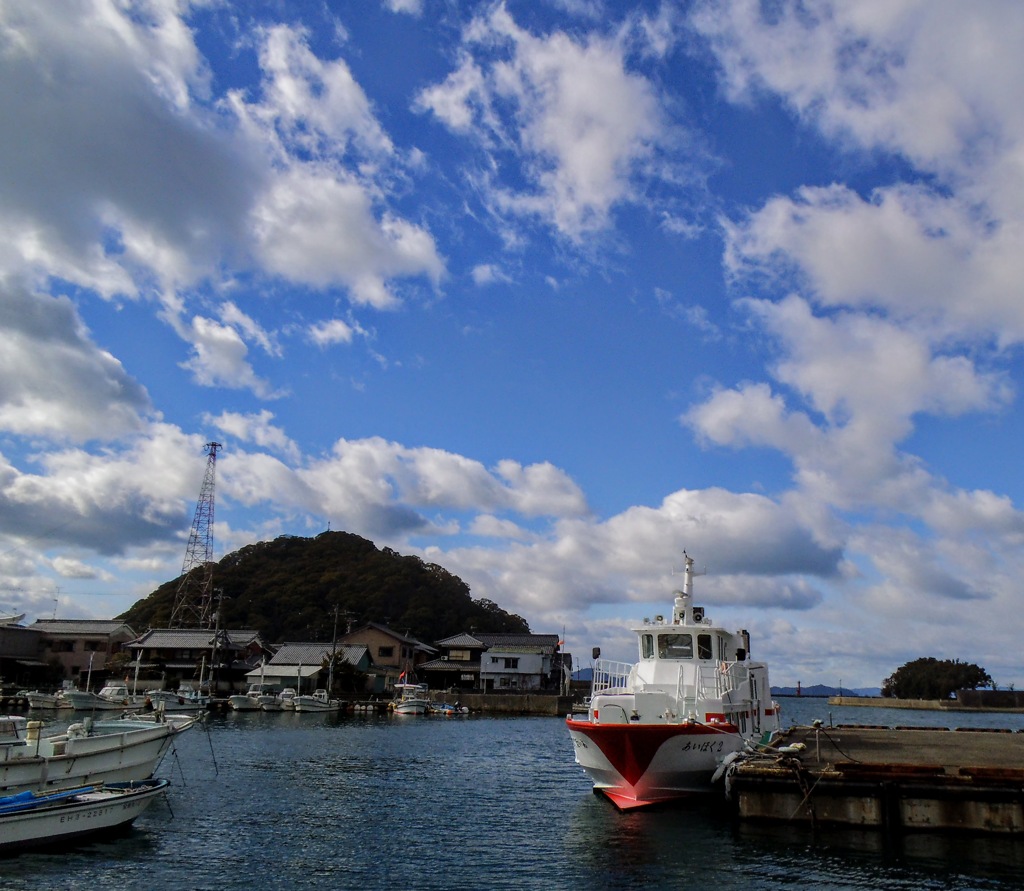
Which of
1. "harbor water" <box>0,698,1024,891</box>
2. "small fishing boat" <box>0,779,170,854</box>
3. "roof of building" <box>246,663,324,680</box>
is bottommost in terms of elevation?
"harbor water" <box>0,698,1024,891</box>

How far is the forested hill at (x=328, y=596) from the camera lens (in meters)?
130

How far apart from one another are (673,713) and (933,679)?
6773 inches

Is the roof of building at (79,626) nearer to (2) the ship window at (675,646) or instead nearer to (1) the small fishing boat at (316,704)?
(1) the small fishing boat at (316,704)

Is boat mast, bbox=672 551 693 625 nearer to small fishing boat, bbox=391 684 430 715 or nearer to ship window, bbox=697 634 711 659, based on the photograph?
ship window, bbox=697 634 711 659

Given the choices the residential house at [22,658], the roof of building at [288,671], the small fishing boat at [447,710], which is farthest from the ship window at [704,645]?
the residential house at [22,658]

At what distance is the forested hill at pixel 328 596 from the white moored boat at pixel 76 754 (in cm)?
9871

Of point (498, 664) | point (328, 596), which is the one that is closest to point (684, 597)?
point (498, 664)

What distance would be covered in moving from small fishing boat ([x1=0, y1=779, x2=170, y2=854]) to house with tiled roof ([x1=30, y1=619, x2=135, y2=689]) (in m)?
85.0

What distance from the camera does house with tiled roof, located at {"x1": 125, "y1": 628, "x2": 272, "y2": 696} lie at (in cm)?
9150

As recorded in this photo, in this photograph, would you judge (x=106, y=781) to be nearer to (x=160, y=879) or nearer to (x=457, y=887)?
(x=160, y=879)

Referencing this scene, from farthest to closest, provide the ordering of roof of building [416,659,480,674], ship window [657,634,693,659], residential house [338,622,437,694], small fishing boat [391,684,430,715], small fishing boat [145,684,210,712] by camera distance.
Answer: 1. residential house [338,622,437,694]
2. roof of building [416,659,480,674]
3. small fishing boat [391,684,430,715]
4. small fishing boat [145,684,210,712]
5. ship window [657,634,693,659]

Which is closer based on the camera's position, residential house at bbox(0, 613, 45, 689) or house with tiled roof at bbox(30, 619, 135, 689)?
residential house at bbox(0, 613, 45, 689)

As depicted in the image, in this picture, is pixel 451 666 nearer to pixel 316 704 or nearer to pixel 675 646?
pixel 316 704

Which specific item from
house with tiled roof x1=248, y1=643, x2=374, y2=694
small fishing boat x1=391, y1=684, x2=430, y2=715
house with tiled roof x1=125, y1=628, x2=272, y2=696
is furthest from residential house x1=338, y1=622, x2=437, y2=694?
small fishing boat x1=391, y1=684, x2=430, y2=715
